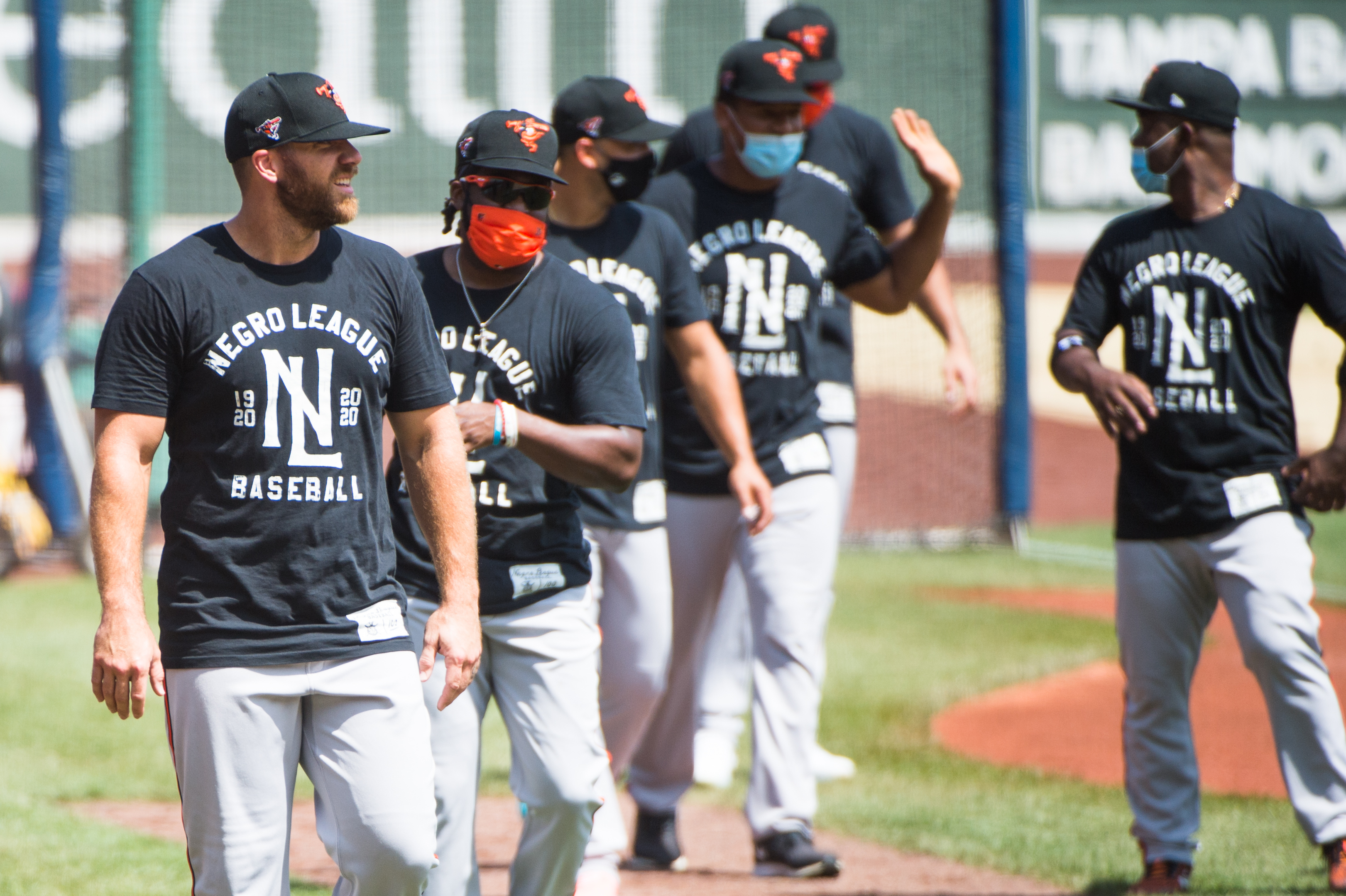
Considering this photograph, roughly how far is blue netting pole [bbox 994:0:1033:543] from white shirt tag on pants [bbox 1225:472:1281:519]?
7681 millimetres

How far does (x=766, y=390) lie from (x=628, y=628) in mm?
1084

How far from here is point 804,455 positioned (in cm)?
532

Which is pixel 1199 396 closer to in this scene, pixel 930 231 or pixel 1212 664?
pixel 930 231

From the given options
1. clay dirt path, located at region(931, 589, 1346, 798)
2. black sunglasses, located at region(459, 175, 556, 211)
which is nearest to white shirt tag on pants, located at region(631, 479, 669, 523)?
black sunglasses, located at region(459, 175, 556, 211)

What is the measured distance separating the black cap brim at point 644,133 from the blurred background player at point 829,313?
93 cm

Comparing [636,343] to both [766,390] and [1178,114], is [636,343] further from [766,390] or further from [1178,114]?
[1178,114]

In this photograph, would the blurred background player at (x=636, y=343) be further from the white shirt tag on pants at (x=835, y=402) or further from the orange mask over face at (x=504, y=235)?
the white shirt tag on pants at (x=835, y=402)

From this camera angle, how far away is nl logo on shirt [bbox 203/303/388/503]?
3133 millimetres

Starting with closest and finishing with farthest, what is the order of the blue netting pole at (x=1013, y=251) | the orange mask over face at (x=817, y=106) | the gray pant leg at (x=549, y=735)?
the gray pant leg at (x=549, y=735) < the orange mask over face at (x=817, y=106) < the blue netting pole at (x=1013, y=251)

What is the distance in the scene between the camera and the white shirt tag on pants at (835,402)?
6.54m

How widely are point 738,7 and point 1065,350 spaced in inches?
503

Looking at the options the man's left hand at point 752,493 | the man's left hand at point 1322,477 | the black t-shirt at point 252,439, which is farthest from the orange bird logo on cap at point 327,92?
the man's left hand at point 1322,477

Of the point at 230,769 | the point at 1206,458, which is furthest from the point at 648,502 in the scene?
the point at 230,769

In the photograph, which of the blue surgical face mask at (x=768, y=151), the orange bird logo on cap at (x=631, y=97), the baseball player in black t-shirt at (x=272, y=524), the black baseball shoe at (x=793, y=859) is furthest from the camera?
the blue surgical face mask at (x=768, y=151)
